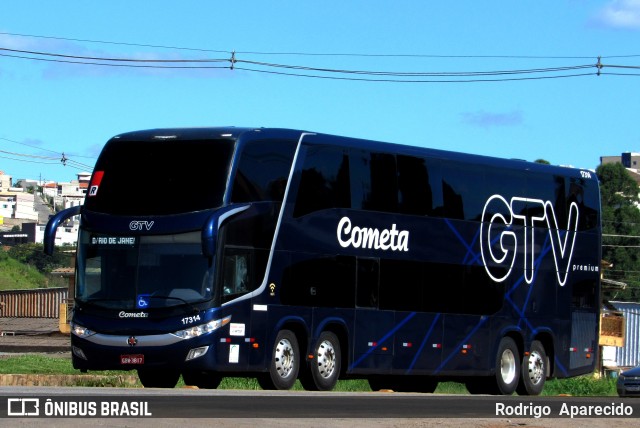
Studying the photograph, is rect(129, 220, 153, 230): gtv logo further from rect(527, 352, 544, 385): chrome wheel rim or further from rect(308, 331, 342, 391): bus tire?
rect(527, 352, 544, 385): chrome wheel rim

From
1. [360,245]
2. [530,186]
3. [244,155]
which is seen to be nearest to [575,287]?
[530,186]

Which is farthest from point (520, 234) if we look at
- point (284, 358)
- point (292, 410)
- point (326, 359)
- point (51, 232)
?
point (292, 410)

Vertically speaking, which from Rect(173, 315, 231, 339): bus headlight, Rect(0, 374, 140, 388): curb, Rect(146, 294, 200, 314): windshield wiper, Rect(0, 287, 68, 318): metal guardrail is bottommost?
Rect(0, 287, 68, 318): metal guardrail

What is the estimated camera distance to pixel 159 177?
75.6 feet

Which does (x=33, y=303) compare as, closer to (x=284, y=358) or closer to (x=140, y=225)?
(x=284, y=358)

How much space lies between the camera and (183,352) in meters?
22.2

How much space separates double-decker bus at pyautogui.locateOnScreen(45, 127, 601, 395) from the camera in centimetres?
2241

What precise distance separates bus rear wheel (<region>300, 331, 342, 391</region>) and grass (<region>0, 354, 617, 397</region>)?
5124mm

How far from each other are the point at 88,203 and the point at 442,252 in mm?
7438

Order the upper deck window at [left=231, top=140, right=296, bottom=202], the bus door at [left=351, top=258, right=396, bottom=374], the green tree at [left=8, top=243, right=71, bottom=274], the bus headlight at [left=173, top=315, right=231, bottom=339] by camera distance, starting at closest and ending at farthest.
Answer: the bus headlight at [left=173, top=315, right=231, bottom=339] → the upper deck window at [left=231, top=140, right=296, bottom=202] → the bus door at [left=351, top=258, right=396, bottom=374] → the green tree at [left=8, top=243, right=71, bottom=274]

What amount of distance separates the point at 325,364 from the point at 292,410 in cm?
742

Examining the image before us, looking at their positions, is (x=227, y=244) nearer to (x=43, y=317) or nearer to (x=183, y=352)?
(x=183, y=352)

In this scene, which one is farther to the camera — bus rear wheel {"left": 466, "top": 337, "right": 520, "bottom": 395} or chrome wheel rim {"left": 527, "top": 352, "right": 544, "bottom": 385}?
chrome wheel rim {"left": 527, "top": 352, "right": 544, "bottom": 385}

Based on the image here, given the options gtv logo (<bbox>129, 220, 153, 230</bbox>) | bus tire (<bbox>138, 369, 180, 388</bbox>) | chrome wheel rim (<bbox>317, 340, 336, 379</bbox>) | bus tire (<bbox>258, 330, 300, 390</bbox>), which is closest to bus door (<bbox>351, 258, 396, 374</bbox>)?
chrome wheel rim (<bbox>317, 340, 336, 379</bbox>)
